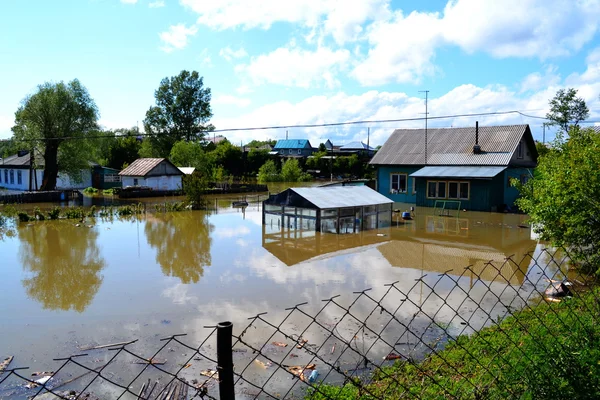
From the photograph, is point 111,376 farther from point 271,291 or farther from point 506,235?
point 506,235

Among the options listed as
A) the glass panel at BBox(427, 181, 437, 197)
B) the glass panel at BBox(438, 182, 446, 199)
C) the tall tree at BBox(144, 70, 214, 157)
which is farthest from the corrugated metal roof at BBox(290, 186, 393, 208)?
the tall tree at BBox(144, 70, 214, 157)

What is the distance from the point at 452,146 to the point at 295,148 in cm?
6470

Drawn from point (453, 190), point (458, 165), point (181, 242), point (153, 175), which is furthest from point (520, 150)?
point (153, 175)

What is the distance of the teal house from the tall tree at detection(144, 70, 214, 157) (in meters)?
35.0

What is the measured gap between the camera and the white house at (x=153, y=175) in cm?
4322

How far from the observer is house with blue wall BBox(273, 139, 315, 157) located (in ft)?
313

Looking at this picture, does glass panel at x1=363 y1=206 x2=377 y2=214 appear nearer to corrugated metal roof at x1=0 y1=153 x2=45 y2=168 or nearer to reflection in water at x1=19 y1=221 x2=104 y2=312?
reflection in water at x1=19 y1=221 x2=104 y2=312

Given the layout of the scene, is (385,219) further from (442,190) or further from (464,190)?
(464,190)

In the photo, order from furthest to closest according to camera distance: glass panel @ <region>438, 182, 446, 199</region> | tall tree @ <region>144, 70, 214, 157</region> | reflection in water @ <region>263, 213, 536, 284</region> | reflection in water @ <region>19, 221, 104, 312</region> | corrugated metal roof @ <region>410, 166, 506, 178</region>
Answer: tall tree @ <region>144, 70, 214, 157</region>
glass panel @ <region>438, 182, 446, 199</region>
corrugated metal roof @ <region>410, 166, 506, 178</region>
reflection in water @ <region>263, 213, 536, 284</region>
reflection in water @ <region>19, 221, 104, 312</region>

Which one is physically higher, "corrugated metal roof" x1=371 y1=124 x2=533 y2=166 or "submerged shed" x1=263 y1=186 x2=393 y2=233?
"corrugated metal roof" x1=371 y1=124 x2=533 y2=166

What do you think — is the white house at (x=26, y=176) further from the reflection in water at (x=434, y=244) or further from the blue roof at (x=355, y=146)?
the blue roof at (x=355, y=146)

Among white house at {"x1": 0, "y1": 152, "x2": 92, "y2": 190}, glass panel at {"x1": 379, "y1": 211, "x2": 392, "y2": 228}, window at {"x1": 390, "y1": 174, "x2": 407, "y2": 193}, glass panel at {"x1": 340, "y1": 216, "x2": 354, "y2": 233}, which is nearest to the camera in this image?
glass panel at {"x1": 340, "y1": 216, "x2": 354, "y2": 233}

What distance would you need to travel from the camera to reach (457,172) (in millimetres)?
29406

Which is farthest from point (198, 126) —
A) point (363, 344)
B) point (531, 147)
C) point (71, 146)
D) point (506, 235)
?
point (363, 344)
